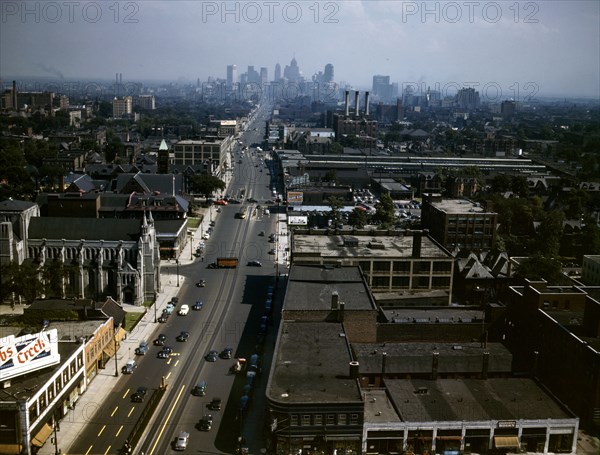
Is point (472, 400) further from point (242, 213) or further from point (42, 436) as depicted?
point (242, 213)

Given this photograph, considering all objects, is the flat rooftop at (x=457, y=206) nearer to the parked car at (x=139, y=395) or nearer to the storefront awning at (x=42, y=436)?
the parked car at (x=139, y=395)

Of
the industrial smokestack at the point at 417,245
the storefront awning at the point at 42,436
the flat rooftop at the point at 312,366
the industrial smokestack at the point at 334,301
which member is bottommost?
the storefront awning at the point at 42,436

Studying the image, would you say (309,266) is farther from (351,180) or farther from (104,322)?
(351,180)

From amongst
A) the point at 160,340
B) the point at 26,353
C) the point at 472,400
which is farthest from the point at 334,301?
the point at 26,353

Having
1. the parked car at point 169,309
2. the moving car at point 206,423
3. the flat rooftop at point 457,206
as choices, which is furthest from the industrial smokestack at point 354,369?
the flat rooftop at point 457,206

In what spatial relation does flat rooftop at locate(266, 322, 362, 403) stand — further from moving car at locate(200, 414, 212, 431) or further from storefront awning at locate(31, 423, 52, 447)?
storefront awning at locate(31, 423, 52, 447)

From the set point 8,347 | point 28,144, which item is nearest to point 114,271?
point 8,347
